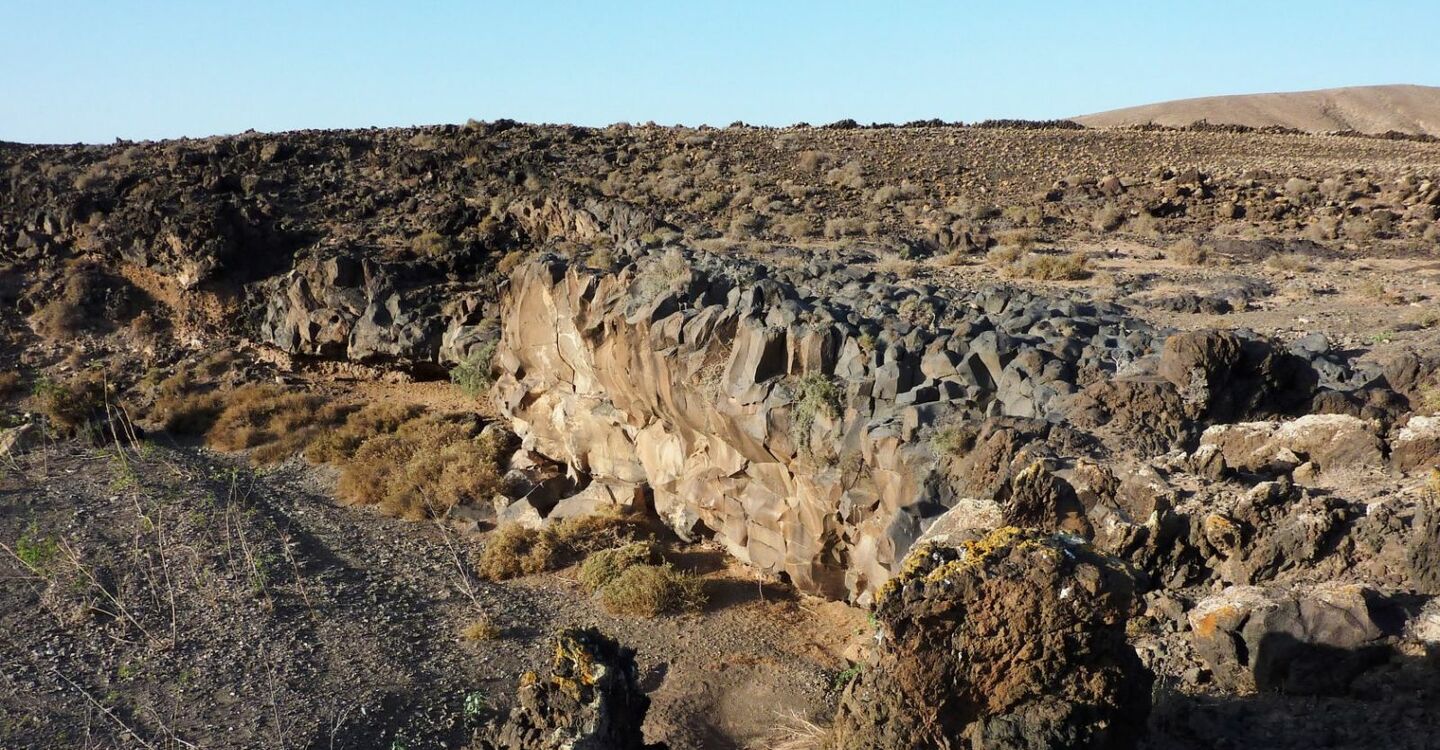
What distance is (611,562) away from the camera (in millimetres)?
16047

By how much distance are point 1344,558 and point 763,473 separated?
28.2 ft

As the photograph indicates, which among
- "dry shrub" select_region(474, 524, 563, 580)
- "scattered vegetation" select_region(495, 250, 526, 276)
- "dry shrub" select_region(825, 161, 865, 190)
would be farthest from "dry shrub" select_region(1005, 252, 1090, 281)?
"scattered vegetation" select_region(495, 250, 526, 276)

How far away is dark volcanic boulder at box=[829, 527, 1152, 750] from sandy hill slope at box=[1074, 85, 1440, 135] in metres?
71.7

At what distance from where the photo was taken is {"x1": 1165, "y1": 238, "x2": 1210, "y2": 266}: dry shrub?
20859mm

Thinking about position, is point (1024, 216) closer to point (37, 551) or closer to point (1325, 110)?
point (37, 551)

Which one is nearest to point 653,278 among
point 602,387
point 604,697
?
point 602,387

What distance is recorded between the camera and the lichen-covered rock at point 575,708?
242 inches

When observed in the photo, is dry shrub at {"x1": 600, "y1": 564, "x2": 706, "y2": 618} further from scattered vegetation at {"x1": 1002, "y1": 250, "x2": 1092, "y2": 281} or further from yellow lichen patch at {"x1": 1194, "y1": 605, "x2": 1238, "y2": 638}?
scattered vegetation at {"x1": 1002, "y1": 250, "x2": 1092, "y2": 281}

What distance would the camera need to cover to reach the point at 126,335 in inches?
1131

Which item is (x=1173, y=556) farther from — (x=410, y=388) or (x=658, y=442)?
(x=410, y=388)

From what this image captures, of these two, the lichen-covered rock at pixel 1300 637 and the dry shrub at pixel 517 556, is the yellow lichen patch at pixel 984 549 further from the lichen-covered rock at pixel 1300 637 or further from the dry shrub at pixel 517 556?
the dry shrub at pixel 517 556

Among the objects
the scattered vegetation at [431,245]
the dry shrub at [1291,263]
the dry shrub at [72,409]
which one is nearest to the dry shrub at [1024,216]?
the dry shrub at [1291,263]

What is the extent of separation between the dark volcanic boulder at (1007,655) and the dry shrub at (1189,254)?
17187 millimetres

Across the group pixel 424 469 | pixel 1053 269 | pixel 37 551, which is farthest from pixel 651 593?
pixel 1053 269
